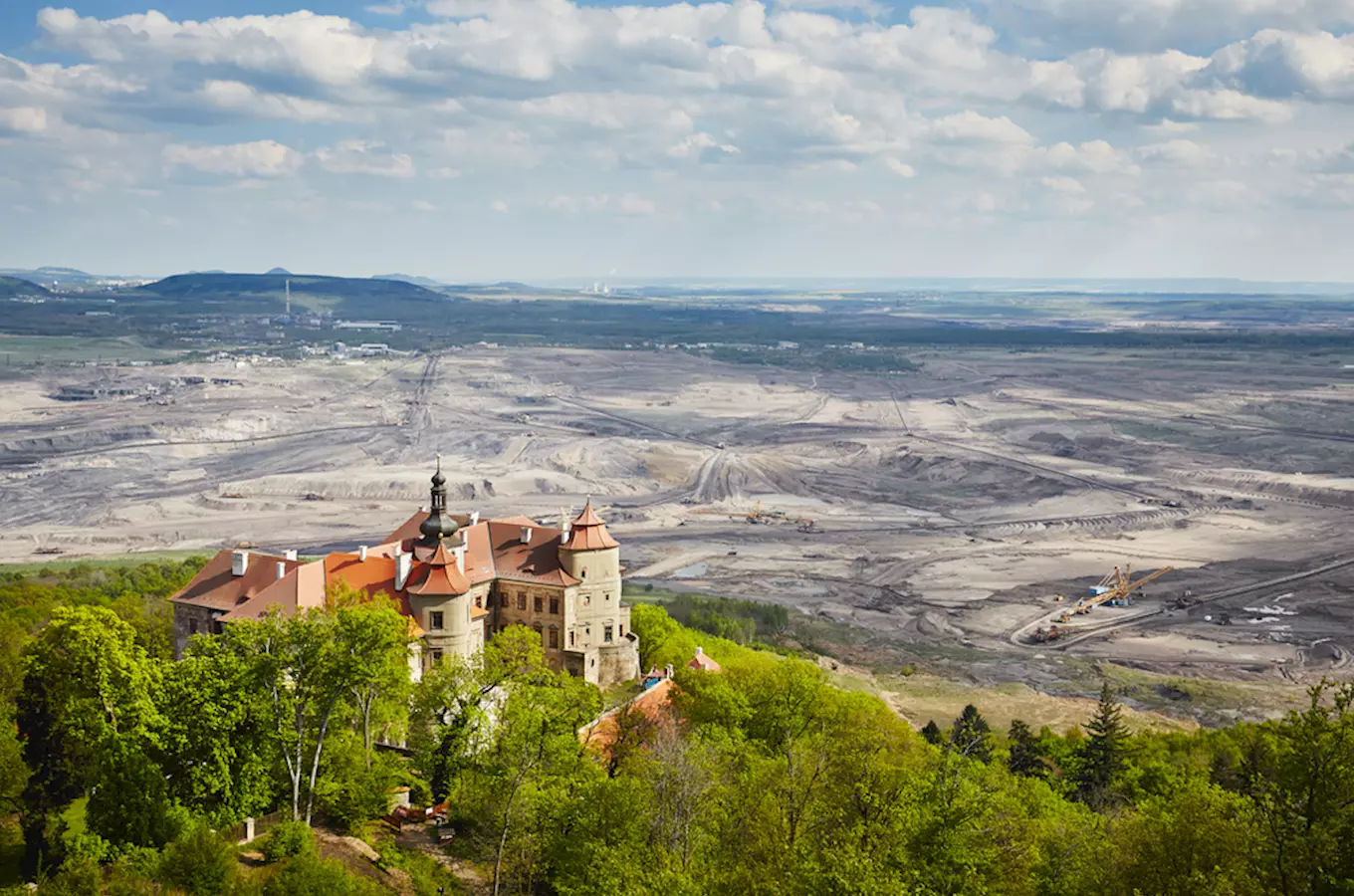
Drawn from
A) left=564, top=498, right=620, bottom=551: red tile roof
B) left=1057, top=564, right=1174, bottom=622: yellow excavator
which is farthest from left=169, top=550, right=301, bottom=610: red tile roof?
left=1057, top=564, right=1174, bottom=622: yellow excavator

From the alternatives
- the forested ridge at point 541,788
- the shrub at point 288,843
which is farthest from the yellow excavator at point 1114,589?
the shrub at point 288,843

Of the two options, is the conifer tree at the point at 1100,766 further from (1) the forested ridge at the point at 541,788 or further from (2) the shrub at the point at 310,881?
(2) the shrub at the point at 310,881

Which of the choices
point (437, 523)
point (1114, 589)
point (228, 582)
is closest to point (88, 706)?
point (228, 582)

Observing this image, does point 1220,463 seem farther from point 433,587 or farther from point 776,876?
point 776,876

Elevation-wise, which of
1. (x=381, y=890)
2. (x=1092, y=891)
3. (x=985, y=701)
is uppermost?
(x=1092, y=891)

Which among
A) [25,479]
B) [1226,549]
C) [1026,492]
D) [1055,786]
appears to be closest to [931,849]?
[1055,786]

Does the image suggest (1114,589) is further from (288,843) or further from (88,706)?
(88,706)

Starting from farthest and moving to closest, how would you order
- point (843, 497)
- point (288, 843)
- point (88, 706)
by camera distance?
point (843, 497)
point (88, 706)
point (288, 843)

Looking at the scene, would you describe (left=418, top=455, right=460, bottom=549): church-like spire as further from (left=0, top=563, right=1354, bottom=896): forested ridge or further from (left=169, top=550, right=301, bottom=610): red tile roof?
(left=0, top=563, right=1354, bottom=896): forested ridge
